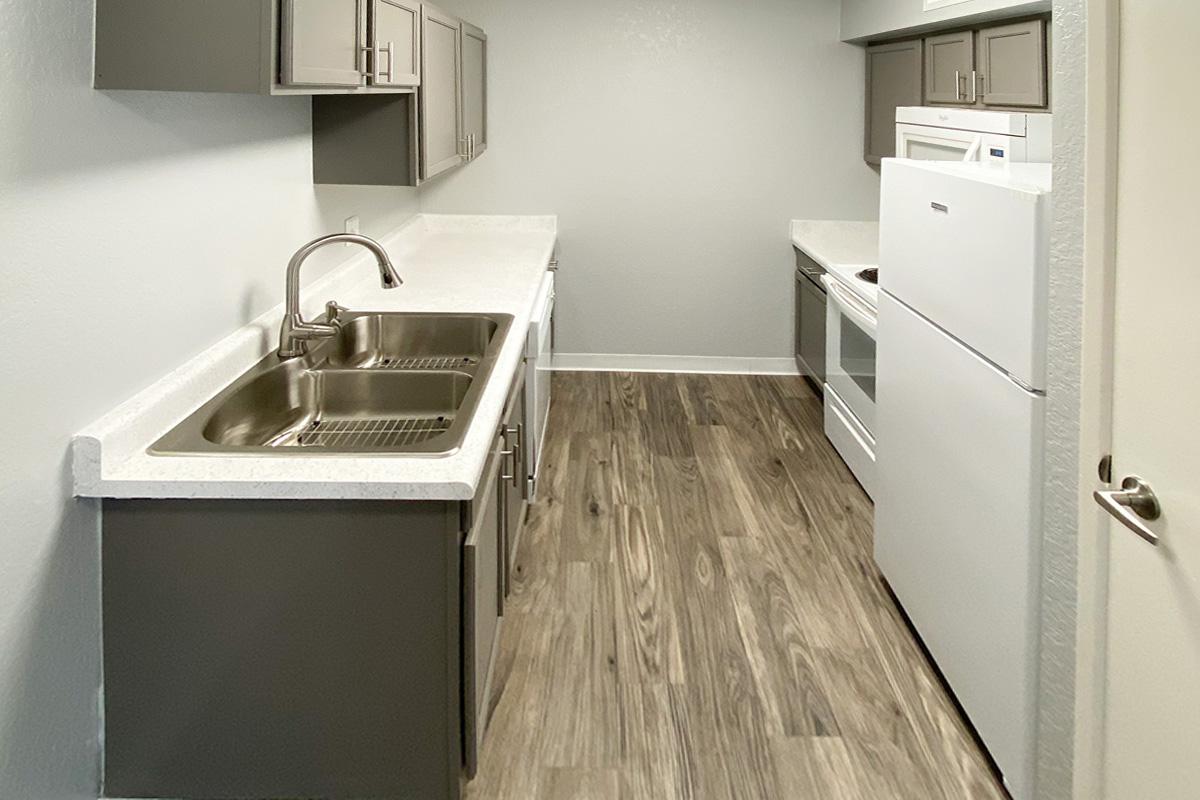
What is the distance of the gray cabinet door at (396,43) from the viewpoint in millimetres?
2727

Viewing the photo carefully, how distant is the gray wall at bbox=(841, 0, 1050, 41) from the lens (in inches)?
128

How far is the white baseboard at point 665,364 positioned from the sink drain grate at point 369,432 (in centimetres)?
341

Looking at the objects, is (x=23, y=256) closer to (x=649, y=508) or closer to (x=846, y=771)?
(x=846, y=771)

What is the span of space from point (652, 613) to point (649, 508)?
0.89 m

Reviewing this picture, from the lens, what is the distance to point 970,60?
3.97 m

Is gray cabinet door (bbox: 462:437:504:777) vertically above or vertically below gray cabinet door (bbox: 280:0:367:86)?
below

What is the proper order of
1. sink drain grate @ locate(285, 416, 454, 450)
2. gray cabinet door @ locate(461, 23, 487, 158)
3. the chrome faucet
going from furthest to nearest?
gray cabinet door @ locate(461, 23, 487, 158) < the chrome faucet < sink drain grate @ locate(285, 416, 454, 450)

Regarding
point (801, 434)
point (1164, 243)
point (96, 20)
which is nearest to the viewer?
point (1164, 243)

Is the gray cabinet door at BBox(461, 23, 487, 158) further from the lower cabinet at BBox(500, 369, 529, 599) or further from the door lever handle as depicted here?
the door lever handle

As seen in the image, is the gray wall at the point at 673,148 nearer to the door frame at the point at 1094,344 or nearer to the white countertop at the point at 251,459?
the white countertop at the point at 251,459

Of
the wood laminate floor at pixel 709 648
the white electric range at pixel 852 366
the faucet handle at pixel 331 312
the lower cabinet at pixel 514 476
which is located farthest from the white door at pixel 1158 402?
→ the white electric range at pixel 852 366

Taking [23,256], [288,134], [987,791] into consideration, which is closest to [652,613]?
[987,791]

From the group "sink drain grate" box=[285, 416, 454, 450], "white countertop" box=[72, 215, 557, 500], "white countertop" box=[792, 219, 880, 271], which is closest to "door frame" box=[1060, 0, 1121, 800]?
"white countertop" box=[72, 215, 557, 500]

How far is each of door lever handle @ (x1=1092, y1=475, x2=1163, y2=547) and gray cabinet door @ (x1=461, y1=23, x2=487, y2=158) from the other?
11.4 feet
